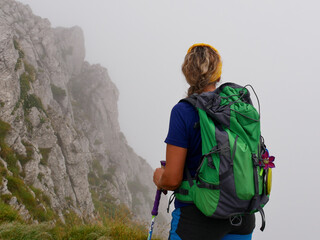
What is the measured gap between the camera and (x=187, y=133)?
2408mm

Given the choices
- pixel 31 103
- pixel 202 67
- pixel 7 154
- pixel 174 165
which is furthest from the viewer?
pixel 31 103

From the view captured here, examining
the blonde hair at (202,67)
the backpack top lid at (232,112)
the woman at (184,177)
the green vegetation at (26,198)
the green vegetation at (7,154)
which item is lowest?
the green vegetation at (26,198)

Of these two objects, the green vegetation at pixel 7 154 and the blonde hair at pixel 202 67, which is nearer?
the blonde hair at pixel 202 67

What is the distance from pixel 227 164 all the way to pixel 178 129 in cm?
60

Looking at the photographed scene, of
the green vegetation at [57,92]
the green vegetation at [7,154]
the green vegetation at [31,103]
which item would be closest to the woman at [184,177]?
the green vegetation at [7,154]

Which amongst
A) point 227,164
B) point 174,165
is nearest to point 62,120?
point 174,165

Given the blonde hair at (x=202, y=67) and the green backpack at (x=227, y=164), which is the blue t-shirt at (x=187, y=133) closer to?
the green backpack at (x=227, y=164)

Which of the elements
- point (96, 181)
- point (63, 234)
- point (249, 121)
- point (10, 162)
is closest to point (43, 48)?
point (96, 181)

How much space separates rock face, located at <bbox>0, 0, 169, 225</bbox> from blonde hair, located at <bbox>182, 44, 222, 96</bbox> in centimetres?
526

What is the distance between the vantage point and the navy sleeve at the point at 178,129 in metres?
2.37

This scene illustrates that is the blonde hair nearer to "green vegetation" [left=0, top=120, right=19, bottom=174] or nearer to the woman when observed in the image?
the woman

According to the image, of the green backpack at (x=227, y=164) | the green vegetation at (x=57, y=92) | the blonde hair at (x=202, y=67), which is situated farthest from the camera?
the green vegetation at (x=57, y=92)

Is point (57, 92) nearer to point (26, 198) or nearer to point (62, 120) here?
point (62, 120)

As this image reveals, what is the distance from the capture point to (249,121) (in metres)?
2.46
